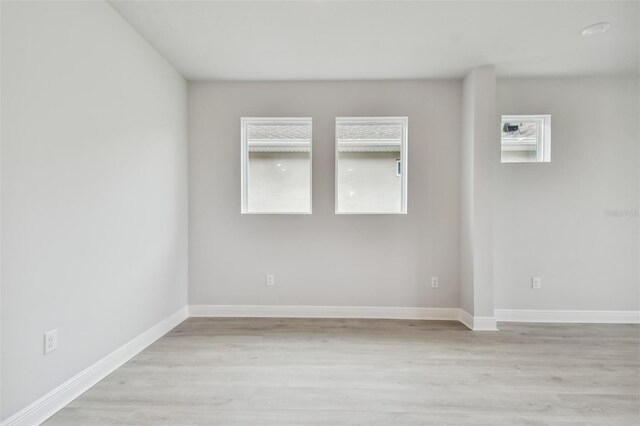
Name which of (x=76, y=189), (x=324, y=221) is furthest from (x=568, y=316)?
(x=76, y=189)

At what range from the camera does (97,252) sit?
7.07 ft

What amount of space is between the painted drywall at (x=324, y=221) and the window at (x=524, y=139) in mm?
542

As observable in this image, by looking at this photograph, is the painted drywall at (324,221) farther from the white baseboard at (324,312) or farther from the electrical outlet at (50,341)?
the electrical outlet at (50,341)

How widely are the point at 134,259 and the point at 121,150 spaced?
0.86 m

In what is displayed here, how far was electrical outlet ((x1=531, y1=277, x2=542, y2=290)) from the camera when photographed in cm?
346

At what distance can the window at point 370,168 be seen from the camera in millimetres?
3633

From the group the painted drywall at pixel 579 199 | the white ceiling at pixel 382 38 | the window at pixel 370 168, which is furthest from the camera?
the window at pixel 370 168

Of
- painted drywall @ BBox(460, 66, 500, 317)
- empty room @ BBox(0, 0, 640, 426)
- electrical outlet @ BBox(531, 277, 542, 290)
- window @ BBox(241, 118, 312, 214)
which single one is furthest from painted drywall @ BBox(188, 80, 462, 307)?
electrical outlet @ BBox(531, 277, 542, 290)

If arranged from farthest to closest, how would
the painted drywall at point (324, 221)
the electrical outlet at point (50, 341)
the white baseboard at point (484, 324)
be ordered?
the painted drywall at point (324, 221)
the white baseboard at point (484, 324)
the electrical outlet at point (50, 341)

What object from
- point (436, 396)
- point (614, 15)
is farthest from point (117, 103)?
point (614, 15)

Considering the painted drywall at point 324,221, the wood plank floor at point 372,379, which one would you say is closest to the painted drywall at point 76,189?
the wood plank floor at point 372,379

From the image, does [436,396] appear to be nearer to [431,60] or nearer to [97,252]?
[97,252]

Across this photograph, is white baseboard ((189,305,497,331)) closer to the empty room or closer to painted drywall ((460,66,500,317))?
the empty room

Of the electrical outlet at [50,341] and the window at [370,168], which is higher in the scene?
the window at [370,168]
